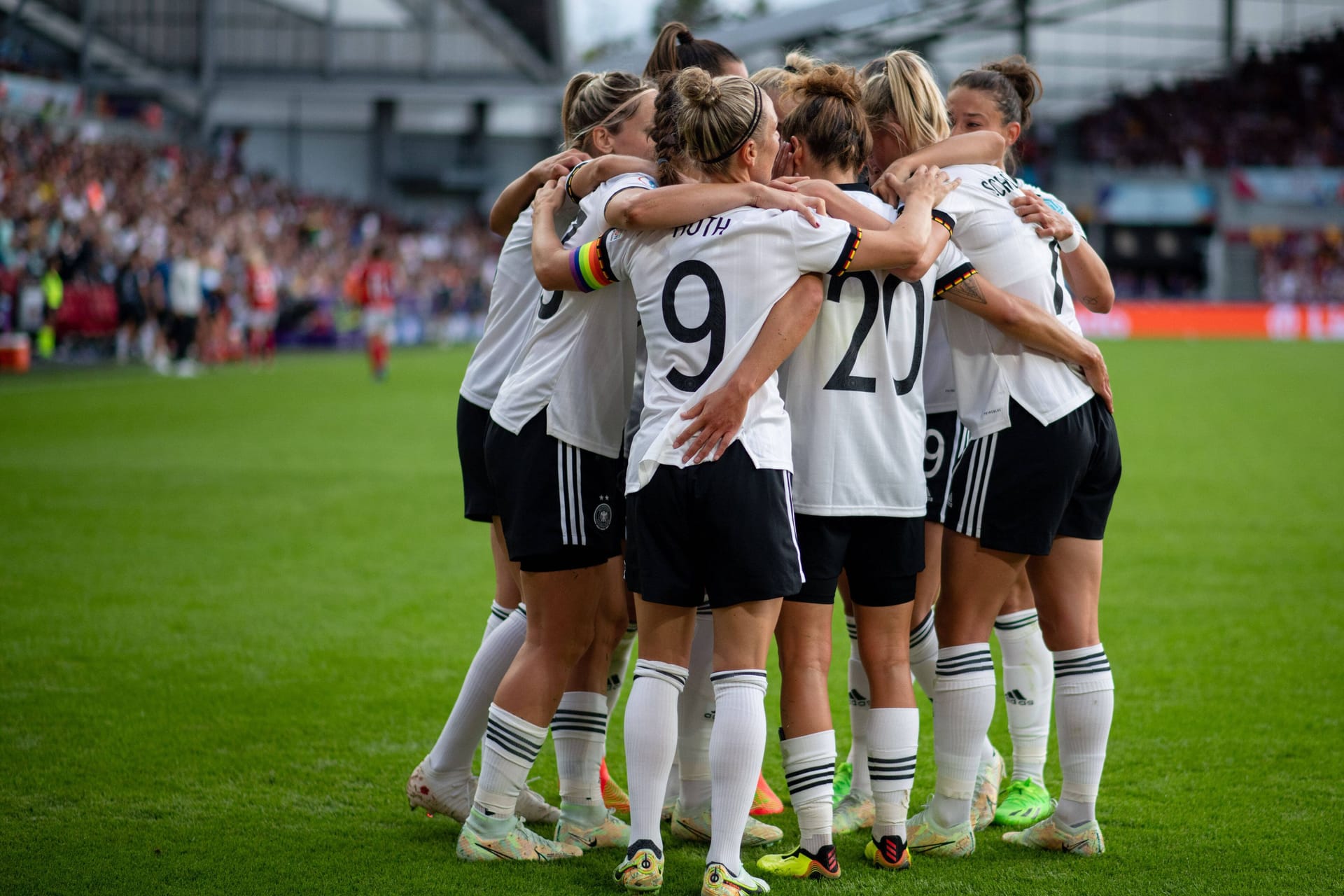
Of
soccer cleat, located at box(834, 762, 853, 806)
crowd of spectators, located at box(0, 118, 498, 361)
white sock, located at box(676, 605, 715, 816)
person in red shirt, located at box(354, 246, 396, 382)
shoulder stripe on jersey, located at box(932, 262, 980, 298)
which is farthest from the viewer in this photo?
crowd of spectators, located at box(0, 118, 498, 361)

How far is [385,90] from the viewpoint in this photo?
138ft

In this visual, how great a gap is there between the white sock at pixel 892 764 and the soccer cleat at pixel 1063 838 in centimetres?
44

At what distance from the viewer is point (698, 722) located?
12.1ft

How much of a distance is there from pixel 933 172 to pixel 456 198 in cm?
4443

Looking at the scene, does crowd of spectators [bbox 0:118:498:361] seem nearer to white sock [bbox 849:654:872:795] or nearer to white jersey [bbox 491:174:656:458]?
white jersey [bbox 491:174:656:458]

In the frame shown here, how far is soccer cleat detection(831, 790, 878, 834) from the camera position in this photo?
12.1 ft

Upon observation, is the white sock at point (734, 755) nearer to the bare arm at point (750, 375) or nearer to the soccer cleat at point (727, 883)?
the soccer cleat at point (727, 883)

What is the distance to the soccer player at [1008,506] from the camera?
3393mm

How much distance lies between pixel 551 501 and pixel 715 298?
0.71 meters

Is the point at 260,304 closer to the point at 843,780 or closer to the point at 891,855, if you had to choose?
the point at 843,780

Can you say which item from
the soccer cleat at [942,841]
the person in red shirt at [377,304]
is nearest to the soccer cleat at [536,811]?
the soccer cleat at [942,841]

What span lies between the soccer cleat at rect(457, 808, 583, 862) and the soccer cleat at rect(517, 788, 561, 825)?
384 mm

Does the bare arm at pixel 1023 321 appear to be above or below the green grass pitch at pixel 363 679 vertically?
above

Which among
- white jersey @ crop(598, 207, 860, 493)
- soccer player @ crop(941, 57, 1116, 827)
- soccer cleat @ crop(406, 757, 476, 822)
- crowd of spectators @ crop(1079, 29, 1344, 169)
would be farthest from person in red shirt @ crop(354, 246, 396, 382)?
crowd of spectators @ crop(1079, 29, 1344, 169)
